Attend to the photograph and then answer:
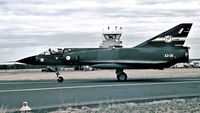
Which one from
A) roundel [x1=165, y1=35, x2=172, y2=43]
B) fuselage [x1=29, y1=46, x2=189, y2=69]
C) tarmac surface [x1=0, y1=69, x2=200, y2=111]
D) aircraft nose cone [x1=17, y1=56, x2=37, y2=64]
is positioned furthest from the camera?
aircraft nose cone [x1=17, y1=56, x2=37, y2=64]

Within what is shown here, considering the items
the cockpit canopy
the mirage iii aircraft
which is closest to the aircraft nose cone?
the mirage iii aircraft

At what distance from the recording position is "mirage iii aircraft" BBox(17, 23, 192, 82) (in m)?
23.9

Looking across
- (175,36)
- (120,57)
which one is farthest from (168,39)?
(120,57)

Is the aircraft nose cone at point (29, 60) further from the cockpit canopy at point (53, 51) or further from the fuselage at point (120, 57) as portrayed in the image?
the cockpit canopy at point (53, 51)

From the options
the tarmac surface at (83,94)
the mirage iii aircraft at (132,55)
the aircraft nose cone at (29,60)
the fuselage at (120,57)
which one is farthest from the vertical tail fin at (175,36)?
the aircraft nose cone at (29,60)

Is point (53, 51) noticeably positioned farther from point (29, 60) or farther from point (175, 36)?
point (175, 36)

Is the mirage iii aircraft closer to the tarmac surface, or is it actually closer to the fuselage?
the fuselage

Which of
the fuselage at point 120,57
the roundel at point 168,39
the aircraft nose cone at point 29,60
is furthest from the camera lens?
the aircraft nose cone at point 29,60

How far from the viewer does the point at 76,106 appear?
10.9 metres

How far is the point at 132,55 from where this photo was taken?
24625 mm

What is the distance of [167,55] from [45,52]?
10.1 meters

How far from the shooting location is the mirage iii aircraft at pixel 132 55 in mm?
23872

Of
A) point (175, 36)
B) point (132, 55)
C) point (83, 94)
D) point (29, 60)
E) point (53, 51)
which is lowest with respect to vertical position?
point (83, 94)

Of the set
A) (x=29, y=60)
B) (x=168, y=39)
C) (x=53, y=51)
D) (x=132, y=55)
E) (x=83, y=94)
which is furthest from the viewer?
(x=53, y=51)
